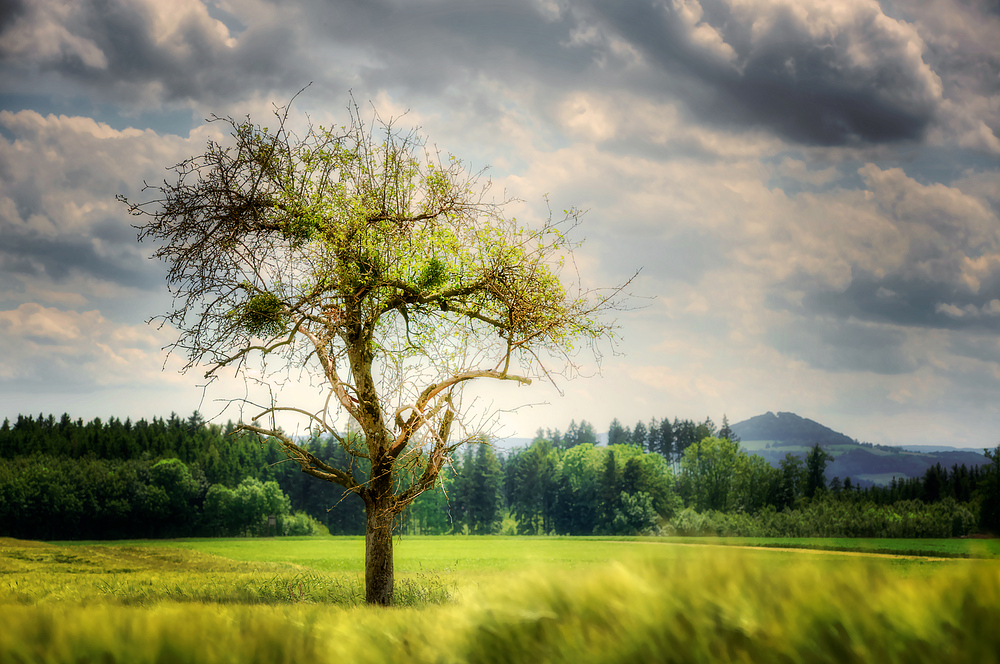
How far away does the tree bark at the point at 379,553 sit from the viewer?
34.2ft

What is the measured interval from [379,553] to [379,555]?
0.11ft

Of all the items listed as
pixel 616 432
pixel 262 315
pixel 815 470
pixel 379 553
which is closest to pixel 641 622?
pixel 379 553

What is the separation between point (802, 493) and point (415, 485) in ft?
184

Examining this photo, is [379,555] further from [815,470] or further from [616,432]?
[616,432]

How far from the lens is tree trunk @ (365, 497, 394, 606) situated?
411 inches

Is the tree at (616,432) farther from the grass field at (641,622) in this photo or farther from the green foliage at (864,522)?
the grass field at (641,622)

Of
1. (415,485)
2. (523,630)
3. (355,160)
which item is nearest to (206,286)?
(355,160)

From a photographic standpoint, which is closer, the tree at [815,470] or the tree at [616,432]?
the tree at [815,470]

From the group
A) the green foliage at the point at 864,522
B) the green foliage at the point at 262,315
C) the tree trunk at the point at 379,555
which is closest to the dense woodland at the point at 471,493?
the green foliage at the point at 864,522

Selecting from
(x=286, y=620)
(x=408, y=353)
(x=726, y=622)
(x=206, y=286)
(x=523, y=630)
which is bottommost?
(x=286, y=620)

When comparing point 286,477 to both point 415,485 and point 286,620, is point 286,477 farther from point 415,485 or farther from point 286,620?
point 286,620

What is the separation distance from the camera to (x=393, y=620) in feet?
12.1

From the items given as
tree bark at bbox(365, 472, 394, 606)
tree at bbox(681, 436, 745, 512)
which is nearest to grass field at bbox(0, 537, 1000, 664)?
tree bark at bbox(365, 472, 394, 606)

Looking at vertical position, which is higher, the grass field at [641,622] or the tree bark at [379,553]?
the grass field at [641,622]
